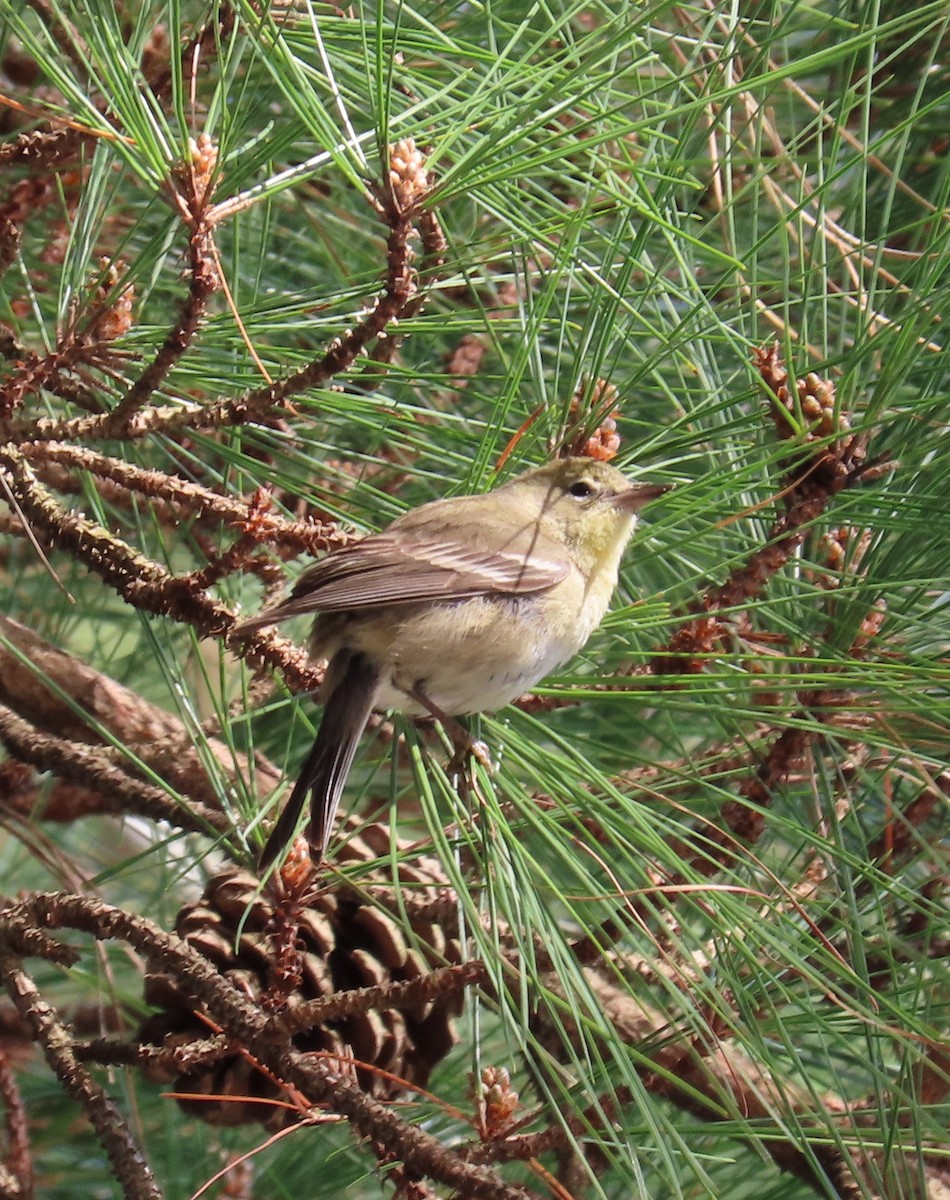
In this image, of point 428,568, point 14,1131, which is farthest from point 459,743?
point 14,1131

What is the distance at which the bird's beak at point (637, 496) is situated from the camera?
1662mm

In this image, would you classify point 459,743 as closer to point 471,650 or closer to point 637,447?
point 471,650

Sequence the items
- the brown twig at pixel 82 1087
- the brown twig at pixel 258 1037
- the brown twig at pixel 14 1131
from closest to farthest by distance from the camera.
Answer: the brown twig at pixel 258 1037 < the brown twig at pixel 82 1087 < the brown twig at pixel 14 1131

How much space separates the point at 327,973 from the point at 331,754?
30cm

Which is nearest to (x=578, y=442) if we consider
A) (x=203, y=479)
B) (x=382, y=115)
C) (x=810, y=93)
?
(x=382, y=115)

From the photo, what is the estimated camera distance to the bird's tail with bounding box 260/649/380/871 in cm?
160

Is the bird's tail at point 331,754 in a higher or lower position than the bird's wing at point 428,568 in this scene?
lower

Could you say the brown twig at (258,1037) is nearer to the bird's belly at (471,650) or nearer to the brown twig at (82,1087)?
the brown twig at (82,1087)

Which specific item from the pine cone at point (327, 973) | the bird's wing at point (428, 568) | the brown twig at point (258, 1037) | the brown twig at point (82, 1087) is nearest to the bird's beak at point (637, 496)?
the bird's wing at point (428, 568)

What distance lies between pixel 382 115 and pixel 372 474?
1.31 m

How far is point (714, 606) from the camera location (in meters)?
1.55

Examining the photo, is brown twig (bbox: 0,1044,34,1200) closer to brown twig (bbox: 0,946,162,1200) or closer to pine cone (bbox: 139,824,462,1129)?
pine cone (bbox: 139,824,462,1129)

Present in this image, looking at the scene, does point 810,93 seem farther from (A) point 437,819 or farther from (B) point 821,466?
(A) point 437,819

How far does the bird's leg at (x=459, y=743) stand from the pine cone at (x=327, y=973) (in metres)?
0.18
